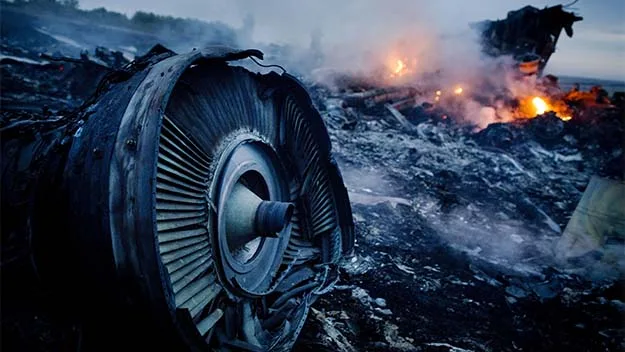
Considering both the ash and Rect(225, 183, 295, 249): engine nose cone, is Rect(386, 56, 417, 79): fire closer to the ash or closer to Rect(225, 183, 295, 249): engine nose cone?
the ash

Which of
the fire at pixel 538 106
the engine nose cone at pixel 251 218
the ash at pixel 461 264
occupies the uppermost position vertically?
the fire at pixel 538 106

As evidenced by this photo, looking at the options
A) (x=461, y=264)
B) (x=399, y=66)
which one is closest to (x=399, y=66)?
(x=399, y=66)

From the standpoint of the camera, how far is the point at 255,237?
2242mm

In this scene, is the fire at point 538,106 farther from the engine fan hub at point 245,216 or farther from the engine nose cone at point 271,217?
the engine nose cone at point 271,217

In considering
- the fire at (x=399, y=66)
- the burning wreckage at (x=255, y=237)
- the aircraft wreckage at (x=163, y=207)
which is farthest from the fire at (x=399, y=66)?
the aircraft wreckage at (x=163, y=207)

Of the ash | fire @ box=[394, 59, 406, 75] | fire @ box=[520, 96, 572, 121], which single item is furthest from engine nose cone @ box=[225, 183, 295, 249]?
fire @ box=[394, 59, 406, 75]

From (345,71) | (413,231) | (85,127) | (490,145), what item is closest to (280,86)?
(85,127)

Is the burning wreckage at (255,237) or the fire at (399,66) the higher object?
the fire at (399,66)

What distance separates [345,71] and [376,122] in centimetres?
684

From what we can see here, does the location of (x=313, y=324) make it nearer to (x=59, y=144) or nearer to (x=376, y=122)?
(x=59, y=144)

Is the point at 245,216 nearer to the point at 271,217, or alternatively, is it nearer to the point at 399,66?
the point at 271,217

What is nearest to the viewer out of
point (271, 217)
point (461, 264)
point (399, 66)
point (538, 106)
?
point (271, 217)

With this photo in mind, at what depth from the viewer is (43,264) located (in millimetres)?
1520

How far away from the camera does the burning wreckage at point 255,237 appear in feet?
4.66
